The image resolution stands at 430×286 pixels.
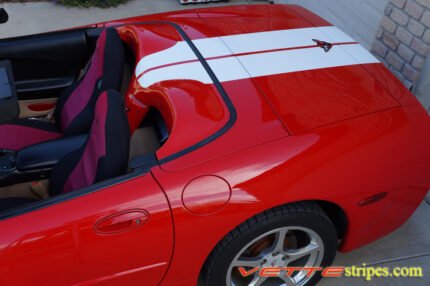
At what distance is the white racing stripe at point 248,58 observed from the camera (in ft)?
7.00

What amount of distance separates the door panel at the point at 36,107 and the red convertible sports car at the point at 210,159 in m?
0.22

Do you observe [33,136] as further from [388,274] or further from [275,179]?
[388,274]

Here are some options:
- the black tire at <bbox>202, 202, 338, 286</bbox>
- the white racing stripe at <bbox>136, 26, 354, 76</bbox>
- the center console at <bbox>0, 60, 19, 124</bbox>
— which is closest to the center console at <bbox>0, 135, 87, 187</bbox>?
the center console at <bbox>0, 60, 19, 124</bbox>

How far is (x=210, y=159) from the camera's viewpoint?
1.80 meters

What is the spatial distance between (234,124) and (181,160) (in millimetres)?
287

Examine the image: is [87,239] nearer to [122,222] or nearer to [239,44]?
[122,222]

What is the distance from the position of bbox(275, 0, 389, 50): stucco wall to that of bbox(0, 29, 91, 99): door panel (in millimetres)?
2403

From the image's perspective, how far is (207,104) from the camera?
1.97m

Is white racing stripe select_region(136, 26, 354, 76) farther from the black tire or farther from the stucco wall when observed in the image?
the stucco wall

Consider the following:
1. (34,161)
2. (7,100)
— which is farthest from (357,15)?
(7,100)

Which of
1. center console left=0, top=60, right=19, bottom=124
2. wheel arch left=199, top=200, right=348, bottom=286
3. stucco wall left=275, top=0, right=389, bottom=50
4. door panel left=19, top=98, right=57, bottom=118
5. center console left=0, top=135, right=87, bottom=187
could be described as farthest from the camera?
stucco wall left=275, top=0, right=389, bottom=50

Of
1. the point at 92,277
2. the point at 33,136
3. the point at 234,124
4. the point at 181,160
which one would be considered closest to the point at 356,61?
the point at 234,124

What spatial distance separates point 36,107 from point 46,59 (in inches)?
13.1

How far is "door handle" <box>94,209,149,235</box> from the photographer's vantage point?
1.68 m
